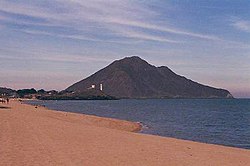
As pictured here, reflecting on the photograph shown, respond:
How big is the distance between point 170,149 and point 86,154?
16.9ft

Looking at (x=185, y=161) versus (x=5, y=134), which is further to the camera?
(x=5, y=134)

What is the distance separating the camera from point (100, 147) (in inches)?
712

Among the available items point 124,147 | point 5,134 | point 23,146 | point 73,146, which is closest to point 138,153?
point 124,147

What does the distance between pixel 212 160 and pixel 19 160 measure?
800cm

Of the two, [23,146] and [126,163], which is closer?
[126,163]

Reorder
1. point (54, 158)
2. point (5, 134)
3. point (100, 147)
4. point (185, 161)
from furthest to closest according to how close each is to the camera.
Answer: point (5, 134)
point (100, 147)
point (185, 161)
point (54, 158)

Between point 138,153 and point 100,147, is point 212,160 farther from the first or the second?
point 100,147

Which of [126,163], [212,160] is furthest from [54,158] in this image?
[212,160]

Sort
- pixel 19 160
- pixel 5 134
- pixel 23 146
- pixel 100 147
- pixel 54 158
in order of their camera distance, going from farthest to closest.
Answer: pixel 5 134
pixel 100 147
pixel 23 146
pixel 54 158
pixel 19 160

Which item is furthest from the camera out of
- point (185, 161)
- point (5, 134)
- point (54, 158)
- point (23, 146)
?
point (5, 134)

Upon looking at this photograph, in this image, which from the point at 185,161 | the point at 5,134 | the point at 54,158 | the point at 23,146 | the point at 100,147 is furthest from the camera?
the point at 5,134

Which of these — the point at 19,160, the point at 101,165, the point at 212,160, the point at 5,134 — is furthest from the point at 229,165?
the point at 5,134

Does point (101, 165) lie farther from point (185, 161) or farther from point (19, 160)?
point (185, 161)

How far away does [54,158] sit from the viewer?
560 inches
